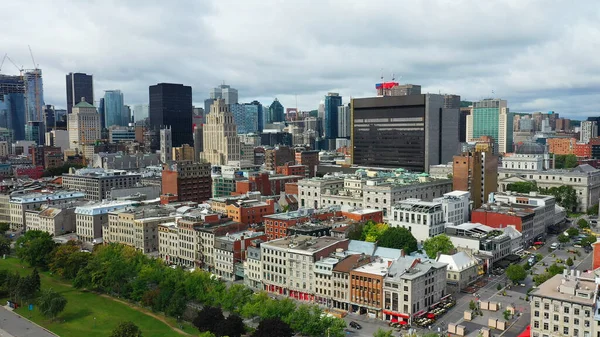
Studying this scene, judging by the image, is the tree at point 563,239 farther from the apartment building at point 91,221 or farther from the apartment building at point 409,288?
the apartment building at point 91,221

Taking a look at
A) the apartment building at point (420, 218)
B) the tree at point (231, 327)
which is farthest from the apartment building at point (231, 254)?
the apartment building at point (420, 218)

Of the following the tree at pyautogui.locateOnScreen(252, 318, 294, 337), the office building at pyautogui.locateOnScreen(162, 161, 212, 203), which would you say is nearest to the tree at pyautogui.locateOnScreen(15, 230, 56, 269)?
the office building at pyautogui.locateOnScreen(162, 161, 212, 203)

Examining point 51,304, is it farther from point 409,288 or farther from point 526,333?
point 526,333

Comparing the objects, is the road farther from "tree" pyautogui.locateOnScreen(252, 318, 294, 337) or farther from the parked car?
the parked car

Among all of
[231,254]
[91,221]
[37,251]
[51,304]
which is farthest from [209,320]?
[91,221]

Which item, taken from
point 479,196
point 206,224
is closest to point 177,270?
point 206,224

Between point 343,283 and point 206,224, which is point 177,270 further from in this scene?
point 343,283
